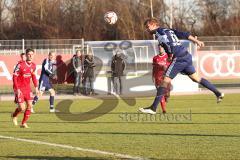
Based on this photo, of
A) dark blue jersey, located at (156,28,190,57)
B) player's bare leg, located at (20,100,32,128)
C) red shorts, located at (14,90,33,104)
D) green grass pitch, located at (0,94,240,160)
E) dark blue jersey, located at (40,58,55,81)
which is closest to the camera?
green grass pitch, located at (0,94,240,160)

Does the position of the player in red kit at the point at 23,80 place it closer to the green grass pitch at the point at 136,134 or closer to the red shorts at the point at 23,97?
the red shorts at the point at 23,97

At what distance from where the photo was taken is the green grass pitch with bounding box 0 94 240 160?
10695mm

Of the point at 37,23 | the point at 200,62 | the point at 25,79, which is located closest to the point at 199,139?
the point at 25,79

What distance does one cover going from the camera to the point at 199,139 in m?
12.6

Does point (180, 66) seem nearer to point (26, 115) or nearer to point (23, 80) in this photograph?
point (26, 115)

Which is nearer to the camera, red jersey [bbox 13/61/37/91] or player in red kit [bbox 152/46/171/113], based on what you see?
red jersey [bbox 13/61/37/91]

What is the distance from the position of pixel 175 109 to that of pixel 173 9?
46506mm

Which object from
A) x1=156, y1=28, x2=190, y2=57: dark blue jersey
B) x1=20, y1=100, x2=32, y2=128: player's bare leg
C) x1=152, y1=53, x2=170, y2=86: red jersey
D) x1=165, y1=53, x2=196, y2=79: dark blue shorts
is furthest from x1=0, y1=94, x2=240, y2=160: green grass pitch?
x1=156, y1=28, x2=190, y2=57: dark blue jersey

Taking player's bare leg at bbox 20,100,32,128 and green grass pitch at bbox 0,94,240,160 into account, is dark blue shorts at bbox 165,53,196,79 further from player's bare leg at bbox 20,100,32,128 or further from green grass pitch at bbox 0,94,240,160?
player's bare leg at bbox 20,100,32,128

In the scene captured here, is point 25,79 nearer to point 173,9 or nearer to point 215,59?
point 215,59

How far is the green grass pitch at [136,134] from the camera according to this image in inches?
421

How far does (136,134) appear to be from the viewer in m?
13.8

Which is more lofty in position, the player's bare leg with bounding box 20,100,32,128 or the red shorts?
the red shorts

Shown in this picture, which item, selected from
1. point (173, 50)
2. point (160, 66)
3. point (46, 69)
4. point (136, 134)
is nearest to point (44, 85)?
point (46, 69)
